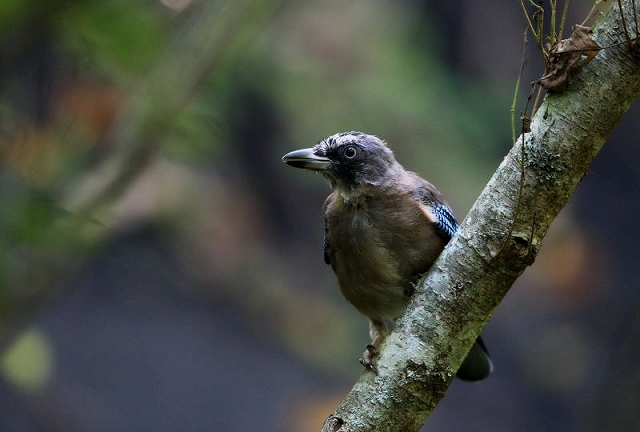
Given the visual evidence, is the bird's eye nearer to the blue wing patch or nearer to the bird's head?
the bird's head

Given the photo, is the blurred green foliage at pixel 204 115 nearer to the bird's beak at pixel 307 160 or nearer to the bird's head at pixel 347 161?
the bird's beak at pixel 307 160

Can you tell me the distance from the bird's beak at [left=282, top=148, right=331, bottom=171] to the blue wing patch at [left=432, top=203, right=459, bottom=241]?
0.64 meters

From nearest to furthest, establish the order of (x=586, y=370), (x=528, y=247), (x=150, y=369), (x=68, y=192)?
(x=528, y=247)
(x=68, y=192)
(x=150, y=369)
(x=586, y=370)

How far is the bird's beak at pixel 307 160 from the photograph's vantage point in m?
4.47

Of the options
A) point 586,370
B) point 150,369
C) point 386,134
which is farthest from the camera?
point 586,370

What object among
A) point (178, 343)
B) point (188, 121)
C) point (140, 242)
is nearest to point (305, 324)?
point (178, 343)

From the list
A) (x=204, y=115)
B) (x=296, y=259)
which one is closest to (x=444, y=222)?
(x=204, y=115)

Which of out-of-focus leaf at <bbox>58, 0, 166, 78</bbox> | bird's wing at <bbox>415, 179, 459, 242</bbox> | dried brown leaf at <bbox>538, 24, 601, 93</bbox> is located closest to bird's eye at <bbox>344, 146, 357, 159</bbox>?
bird's wing at <bbox>415, 179, 459, 242</bbox>

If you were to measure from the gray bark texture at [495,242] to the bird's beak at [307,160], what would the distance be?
4.30 ft

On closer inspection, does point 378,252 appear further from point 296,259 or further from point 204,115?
point 296,259

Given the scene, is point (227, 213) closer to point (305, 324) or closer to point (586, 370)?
point (305, 324)

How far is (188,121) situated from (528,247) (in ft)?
7.02

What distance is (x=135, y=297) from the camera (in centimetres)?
1012

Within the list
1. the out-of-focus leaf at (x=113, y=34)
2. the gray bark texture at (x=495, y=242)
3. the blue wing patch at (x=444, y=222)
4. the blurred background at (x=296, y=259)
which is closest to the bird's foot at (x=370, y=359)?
the gray bark texture at (x=495, y=242)
